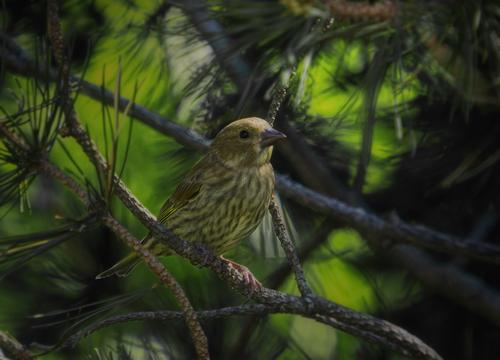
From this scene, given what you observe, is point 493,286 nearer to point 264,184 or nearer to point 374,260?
point 374,260

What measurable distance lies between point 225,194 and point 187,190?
19 cm

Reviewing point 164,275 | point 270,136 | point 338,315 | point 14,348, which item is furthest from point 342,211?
point 14,348

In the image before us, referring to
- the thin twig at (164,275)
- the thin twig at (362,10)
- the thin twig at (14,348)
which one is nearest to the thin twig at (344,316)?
the thin twig at (164,275)

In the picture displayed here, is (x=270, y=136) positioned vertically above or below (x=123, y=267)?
above

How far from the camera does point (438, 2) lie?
213 centimetres

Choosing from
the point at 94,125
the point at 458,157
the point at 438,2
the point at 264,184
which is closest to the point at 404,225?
the point at 458,157

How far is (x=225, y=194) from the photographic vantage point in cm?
374

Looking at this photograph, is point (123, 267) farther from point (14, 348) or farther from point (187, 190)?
point (14, 348)

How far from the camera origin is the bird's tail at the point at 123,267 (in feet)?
11.5

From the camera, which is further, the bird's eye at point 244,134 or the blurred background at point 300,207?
the bird's eye at point 244,134

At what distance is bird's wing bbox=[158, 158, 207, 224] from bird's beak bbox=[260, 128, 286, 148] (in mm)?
343

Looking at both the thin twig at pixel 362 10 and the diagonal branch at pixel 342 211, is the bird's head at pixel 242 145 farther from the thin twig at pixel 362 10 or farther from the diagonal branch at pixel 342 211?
the thin twig at pixel 362 10

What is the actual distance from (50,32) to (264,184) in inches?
67.6

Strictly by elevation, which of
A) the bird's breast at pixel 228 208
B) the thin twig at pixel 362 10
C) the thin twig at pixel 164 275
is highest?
the thin twig at pixel 362 10
